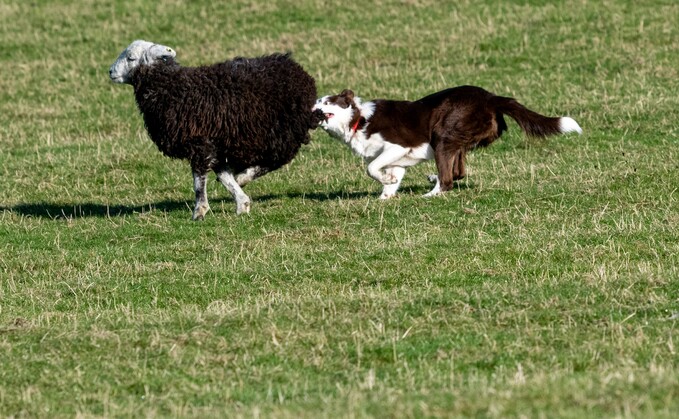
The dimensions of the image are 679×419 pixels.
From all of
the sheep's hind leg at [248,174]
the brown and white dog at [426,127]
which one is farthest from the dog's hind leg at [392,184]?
the sheep's hind leg at [248,174]

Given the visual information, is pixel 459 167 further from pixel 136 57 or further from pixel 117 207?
pixel 117 207

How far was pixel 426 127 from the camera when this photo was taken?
13.2m

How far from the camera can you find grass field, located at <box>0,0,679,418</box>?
23.7ft

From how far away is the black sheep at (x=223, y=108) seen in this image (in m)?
12.5

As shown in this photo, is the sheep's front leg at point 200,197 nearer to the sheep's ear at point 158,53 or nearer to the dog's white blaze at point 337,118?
the sheep's ear at point 158,53

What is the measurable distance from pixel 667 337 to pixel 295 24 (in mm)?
18118

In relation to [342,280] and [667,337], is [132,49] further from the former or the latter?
[667,337]

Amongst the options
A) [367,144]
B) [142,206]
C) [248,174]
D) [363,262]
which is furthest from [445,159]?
[142,206]

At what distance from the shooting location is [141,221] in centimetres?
1302

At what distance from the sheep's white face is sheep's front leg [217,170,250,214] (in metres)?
1.42

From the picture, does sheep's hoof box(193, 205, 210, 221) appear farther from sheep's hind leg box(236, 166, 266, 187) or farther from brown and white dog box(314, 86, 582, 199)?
brown and white dog box(314, 86, 582, 199)

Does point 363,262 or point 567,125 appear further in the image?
point 567,125

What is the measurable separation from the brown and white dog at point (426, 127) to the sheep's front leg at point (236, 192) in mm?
1179

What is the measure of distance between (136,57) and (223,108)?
128 centimetres
